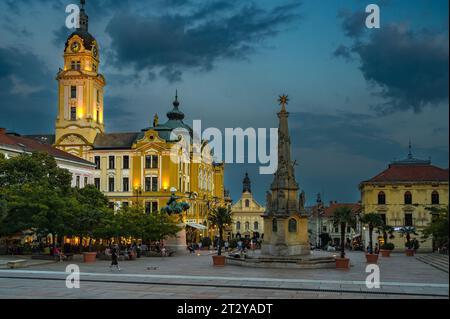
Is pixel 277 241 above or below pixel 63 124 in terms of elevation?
below

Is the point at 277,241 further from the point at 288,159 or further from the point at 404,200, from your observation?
the point at 404,200

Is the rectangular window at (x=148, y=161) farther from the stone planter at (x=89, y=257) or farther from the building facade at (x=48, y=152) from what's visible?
the stone planter at (x=89, y=257)

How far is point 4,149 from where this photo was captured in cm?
5578

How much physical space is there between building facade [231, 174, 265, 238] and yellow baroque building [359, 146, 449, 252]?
2235 inches

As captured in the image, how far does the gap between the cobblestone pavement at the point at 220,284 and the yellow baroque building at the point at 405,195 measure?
40698mm

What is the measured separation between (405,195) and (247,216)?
61.1 metres

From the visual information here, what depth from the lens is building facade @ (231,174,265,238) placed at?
423 feet

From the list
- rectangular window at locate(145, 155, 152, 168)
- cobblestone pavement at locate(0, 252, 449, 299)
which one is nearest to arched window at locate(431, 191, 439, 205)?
rectangular window at locate(145, 155, 152, 168)

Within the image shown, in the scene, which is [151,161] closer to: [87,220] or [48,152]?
[48,152]

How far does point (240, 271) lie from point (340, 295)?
1081 centimetres

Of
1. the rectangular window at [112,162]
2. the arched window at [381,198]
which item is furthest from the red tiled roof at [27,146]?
the arched window at [381,198]

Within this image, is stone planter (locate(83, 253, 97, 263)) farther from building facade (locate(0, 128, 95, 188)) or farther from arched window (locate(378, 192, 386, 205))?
arched window (locate(378, 192, 386, 205))

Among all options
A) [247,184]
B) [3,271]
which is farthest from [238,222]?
[3,271]
